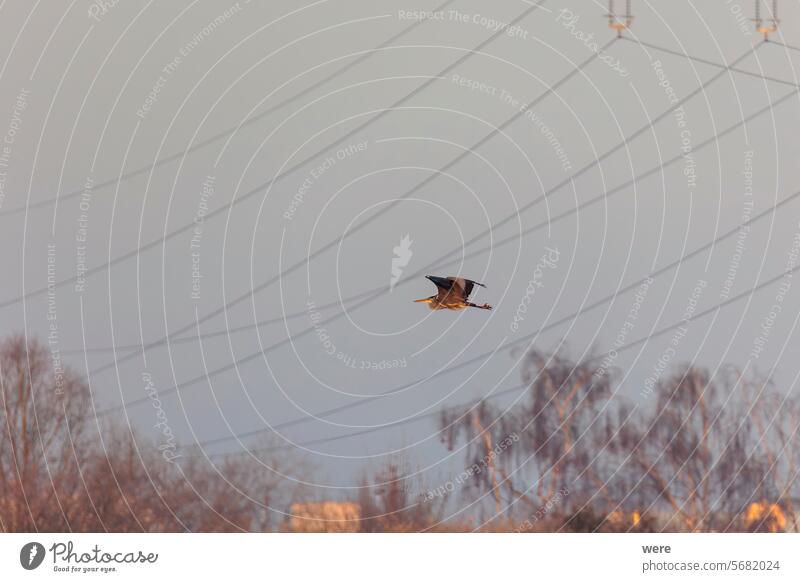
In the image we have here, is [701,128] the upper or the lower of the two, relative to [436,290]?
upper

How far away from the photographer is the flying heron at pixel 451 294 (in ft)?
76.2

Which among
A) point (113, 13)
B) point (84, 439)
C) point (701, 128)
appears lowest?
point (84, 439)

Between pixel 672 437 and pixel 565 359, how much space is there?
185 centimetres

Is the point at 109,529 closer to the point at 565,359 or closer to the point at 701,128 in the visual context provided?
the point at 565,359

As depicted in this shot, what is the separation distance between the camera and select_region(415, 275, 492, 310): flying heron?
76.2 feet
